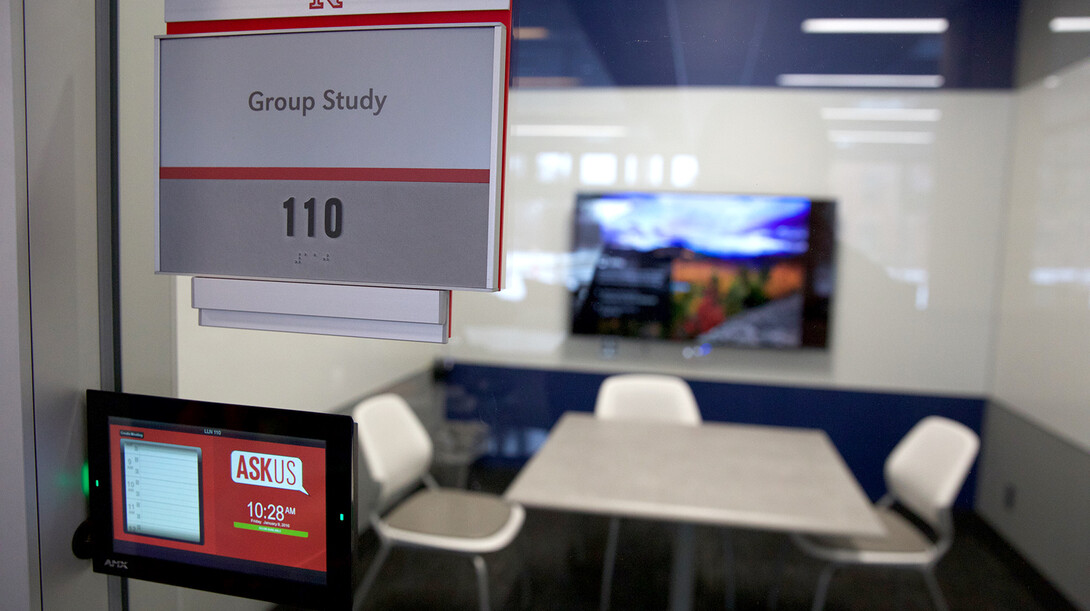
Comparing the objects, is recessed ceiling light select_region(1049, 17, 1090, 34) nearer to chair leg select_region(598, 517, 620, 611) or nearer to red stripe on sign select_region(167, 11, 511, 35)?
red stripe on sign select_region(167, 11, 511, 35)

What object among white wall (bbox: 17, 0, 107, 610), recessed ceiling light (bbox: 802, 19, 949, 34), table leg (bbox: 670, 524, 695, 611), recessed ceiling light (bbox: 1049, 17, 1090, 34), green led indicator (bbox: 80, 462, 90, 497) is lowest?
table leg (bbox: 670, 524, 695, 611)

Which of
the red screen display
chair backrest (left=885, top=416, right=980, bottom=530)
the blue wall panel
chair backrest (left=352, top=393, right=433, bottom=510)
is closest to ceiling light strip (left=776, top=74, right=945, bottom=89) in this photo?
the blue wall panel

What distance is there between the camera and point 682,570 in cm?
154

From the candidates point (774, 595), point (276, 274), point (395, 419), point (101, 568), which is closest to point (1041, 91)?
point (774, 595)

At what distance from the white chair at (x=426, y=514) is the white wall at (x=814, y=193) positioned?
14.3 inches

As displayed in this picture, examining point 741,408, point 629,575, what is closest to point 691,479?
point 741,408

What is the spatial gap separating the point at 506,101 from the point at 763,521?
4.09 feet

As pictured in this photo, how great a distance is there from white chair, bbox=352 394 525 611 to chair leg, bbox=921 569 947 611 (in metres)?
1.05

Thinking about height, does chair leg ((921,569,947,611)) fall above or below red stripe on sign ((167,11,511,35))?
below

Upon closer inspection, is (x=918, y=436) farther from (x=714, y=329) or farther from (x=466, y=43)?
(x=466, y=43)

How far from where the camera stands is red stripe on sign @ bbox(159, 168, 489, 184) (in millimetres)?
880

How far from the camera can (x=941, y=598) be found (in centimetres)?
140

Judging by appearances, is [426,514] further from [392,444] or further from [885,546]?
[885,546]

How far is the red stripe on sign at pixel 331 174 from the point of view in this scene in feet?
2.89
